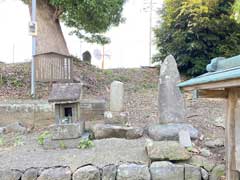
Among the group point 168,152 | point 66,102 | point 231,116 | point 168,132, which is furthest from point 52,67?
point 231,116

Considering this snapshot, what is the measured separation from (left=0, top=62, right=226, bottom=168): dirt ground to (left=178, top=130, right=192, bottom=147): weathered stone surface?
0.26m

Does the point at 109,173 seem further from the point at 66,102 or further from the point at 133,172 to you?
the point at 66,102

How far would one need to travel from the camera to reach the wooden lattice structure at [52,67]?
7469 mm

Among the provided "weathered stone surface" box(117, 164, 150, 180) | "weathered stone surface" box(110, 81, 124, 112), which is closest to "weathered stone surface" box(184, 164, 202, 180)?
"weathered stone surface" box(117, 164, 150, 180)

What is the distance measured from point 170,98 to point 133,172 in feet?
6.03

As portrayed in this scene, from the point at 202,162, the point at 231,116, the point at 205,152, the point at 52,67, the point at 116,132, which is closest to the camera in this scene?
the point at 231,116

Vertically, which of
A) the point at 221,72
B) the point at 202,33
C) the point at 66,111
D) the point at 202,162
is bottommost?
the point at 202,162

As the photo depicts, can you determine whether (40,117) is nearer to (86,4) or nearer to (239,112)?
(86,4)

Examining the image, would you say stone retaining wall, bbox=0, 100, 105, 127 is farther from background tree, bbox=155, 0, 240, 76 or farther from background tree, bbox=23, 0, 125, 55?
background tree, bbox=155, 0, 240, 76

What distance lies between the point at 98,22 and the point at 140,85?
2.39 meters

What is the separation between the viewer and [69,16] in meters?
8.92

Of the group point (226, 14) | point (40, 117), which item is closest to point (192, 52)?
point (226, 14)

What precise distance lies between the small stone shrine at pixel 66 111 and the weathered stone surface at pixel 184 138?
1671 mm

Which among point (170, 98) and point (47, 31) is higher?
point (47, 31)
